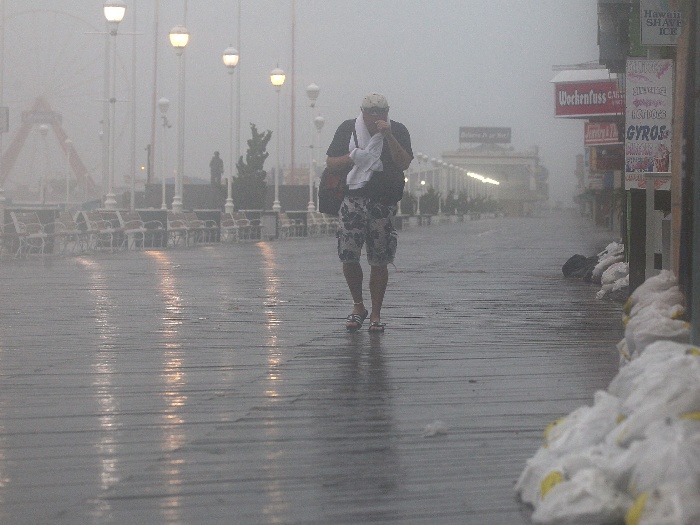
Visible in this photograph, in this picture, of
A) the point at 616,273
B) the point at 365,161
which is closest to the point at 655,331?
the point at 365,161

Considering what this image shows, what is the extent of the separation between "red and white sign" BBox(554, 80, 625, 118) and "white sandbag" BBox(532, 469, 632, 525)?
28607 mm

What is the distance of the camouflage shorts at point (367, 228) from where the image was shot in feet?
26.7

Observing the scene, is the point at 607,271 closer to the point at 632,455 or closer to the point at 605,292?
the point at 605,292


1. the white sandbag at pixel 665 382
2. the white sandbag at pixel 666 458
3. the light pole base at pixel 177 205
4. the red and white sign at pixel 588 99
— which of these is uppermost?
the red and white sign at pixel 588 99

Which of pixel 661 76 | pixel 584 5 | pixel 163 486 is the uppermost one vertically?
pixel 584 5

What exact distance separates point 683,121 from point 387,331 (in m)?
3.17

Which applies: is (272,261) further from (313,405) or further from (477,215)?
(477,215)

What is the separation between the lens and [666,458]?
3.02 metres

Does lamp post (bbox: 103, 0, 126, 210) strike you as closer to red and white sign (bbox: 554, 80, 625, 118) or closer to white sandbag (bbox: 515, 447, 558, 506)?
red and white sign (bbox: 554, 80, 625, 118)

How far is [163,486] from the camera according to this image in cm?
382

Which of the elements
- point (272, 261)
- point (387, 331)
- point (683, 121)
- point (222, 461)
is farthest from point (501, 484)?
point (272, 261)

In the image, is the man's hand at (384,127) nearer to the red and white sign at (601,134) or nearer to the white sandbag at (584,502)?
the white sandbag at (584,502)

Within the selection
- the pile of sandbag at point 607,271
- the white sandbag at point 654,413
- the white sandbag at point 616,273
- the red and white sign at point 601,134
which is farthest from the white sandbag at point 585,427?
the red and white sign at point 601,134

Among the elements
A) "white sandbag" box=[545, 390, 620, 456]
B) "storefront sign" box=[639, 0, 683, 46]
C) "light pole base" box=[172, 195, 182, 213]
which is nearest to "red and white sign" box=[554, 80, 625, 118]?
"light pole base" box=[172, 195, 182, 213]
